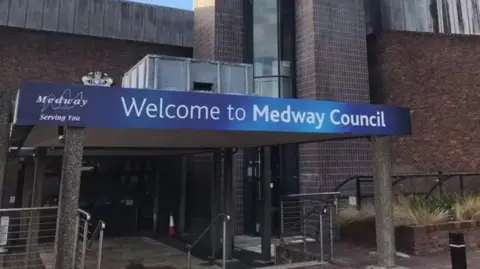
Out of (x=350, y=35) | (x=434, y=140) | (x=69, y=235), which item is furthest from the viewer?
(x=434, y=140)

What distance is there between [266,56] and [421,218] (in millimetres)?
6140

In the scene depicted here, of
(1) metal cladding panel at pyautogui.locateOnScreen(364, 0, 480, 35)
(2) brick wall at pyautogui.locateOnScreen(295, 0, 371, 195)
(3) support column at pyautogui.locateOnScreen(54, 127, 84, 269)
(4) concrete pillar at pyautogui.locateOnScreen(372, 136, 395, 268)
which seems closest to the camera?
(3) support column at pyautogui.locateOnScreen(54, 127, 84, 269)

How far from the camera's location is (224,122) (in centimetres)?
525

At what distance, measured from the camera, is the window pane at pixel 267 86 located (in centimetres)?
1162

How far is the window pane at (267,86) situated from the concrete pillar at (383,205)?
5.17 m

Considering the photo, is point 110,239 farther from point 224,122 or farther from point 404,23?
point 404,23

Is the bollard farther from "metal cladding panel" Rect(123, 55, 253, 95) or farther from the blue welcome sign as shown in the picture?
"metal cladding panel" Rect(123, 55, 253, 95)

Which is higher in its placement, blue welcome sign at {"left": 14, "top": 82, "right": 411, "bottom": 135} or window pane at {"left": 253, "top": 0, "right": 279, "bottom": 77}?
window pane at {"left": 253, "top": 0, "right": 279, "bottom": 77}

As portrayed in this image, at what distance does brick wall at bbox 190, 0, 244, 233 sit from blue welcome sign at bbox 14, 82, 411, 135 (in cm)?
568

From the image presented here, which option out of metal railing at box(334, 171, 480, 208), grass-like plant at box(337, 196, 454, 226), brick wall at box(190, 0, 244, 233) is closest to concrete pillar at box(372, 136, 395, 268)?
grass-like plant at box(337, 196, 454, 226)

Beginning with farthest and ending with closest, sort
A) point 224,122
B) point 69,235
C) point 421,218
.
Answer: point 421,218, point 224,122, point 69,235

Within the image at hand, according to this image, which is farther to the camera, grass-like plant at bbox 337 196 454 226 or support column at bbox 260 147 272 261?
support column at bbox 260 147 272 261

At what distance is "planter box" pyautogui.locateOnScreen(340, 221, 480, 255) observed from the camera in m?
7.81

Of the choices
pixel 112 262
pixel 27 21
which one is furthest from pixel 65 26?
pixel 112 262
